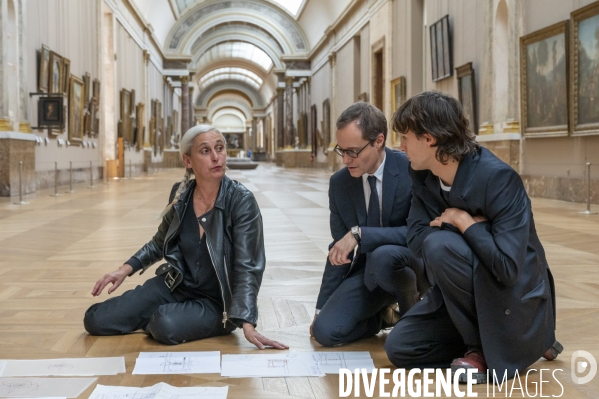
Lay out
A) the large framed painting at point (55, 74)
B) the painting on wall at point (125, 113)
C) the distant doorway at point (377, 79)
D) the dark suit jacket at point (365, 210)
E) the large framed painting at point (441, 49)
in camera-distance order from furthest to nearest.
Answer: the painting on wall at point (125, 113)
the distant doorway at point (377, 79)
the large framed painting at point (441, 49)
the large framed painting at point (55, 74)
the dark suit jacket at point (365, 210)

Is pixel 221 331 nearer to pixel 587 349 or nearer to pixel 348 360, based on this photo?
pixel 348 360

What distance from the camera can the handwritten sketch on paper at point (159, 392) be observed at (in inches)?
119

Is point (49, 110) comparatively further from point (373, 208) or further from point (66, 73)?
point (373, 208)

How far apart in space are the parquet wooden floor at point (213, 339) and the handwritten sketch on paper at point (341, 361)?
0.07m

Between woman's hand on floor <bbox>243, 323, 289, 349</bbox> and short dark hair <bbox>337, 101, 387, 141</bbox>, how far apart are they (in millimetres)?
1123

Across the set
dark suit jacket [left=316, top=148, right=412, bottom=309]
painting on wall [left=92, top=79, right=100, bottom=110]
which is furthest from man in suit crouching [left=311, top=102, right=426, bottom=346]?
painting on wall [left=92, top=79, right=100, bottom=110]

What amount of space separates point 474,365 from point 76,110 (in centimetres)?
1741

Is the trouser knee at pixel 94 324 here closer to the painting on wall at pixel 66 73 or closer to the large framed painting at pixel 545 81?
the large framed painting at pixel 545 81

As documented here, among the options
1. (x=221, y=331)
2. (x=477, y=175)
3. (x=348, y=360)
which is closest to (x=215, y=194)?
(x=221, y=331)

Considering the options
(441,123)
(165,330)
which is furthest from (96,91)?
(441,123)

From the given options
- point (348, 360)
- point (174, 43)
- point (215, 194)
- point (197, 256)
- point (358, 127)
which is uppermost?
point (174, 43)

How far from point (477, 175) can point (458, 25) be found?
1459cm

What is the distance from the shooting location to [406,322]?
3529mm

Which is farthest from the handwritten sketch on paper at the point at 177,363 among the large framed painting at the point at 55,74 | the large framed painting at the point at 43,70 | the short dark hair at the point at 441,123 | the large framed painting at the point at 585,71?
the large framed painting at the point at 55,74
